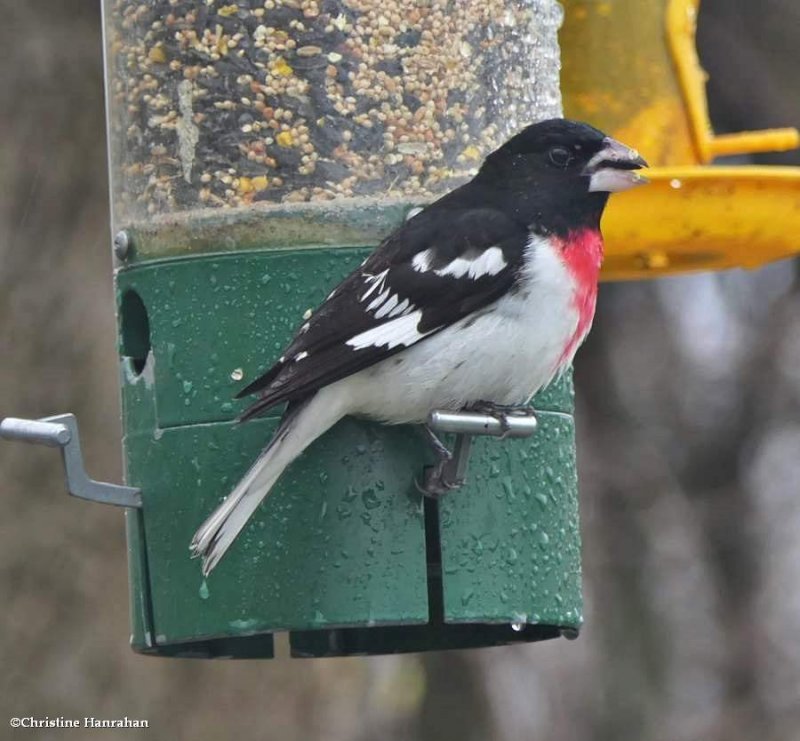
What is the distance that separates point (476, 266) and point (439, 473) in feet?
1.74

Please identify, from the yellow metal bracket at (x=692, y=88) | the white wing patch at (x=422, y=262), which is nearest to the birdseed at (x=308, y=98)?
the white wing patch at (x=422, y=262)

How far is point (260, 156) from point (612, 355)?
17.2ft

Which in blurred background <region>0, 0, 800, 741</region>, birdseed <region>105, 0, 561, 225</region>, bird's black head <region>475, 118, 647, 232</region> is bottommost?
blurred background <region>0, 0, 800, 741</region>

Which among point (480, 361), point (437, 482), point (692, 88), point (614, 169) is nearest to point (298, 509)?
point (437, 482)

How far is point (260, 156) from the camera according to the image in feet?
18.5

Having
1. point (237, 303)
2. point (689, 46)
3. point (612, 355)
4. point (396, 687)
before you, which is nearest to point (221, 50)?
point (237, 303)

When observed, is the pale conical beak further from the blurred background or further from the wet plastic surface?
the blurred background

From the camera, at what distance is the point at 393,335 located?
5.39 metres

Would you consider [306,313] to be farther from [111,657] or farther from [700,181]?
[111,657]

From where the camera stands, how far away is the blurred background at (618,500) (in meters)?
8.16

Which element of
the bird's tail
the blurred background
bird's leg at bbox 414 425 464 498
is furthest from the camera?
the blurred background

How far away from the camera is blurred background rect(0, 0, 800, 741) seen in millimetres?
8164

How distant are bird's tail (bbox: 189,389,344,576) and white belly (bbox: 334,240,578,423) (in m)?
0.11

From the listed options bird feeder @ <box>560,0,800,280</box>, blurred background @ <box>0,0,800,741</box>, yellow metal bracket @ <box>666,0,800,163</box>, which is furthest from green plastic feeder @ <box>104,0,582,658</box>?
blurred background @ <box>0,0,800,741</box>
